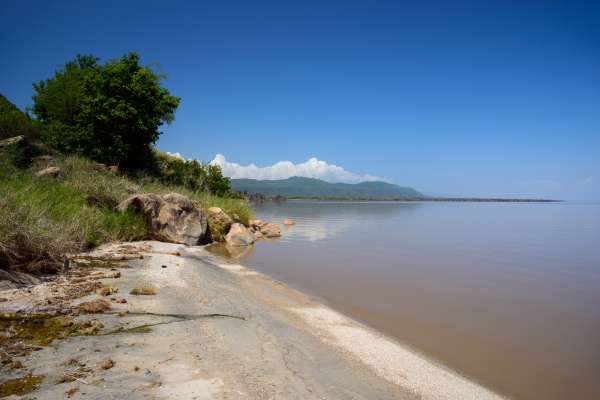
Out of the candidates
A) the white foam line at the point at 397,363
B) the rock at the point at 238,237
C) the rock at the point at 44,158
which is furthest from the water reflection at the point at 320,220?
the white foam line at the point at 397,363

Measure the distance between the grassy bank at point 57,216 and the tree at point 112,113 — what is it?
303 inches

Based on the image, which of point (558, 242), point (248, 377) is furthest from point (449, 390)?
point (558, 242)

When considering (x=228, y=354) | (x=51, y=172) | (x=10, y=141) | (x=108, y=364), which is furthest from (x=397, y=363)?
(x=10, y=141)

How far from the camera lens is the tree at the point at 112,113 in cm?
2589

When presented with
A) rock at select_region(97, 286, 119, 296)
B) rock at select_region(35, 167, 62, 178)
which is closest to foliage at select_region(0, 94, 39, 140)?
rock at select_region(35, 167, 62, 178)

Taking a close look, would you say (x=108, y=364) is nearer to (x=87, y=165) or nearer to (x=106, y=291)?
(x=106, y=291)

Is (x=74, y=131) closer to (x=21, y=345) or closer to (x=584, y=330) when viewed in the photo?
(x=21, y=345)

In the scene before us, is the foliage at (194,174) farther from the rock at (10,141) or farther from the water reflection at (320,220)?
the rock at (10,141)

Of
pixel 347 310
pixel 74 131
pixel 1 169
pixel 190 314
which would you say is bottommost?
pixel 347 310

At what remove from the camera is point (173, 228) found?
15336mm

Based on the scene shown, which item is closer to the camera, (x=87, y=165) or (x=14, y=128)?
(x=87, y=165)

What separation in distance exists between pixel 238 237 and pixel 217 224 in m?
1.49

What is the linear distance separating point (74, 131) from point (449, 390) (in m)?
29.5

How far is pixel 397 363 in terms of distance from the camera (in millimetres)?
5219
